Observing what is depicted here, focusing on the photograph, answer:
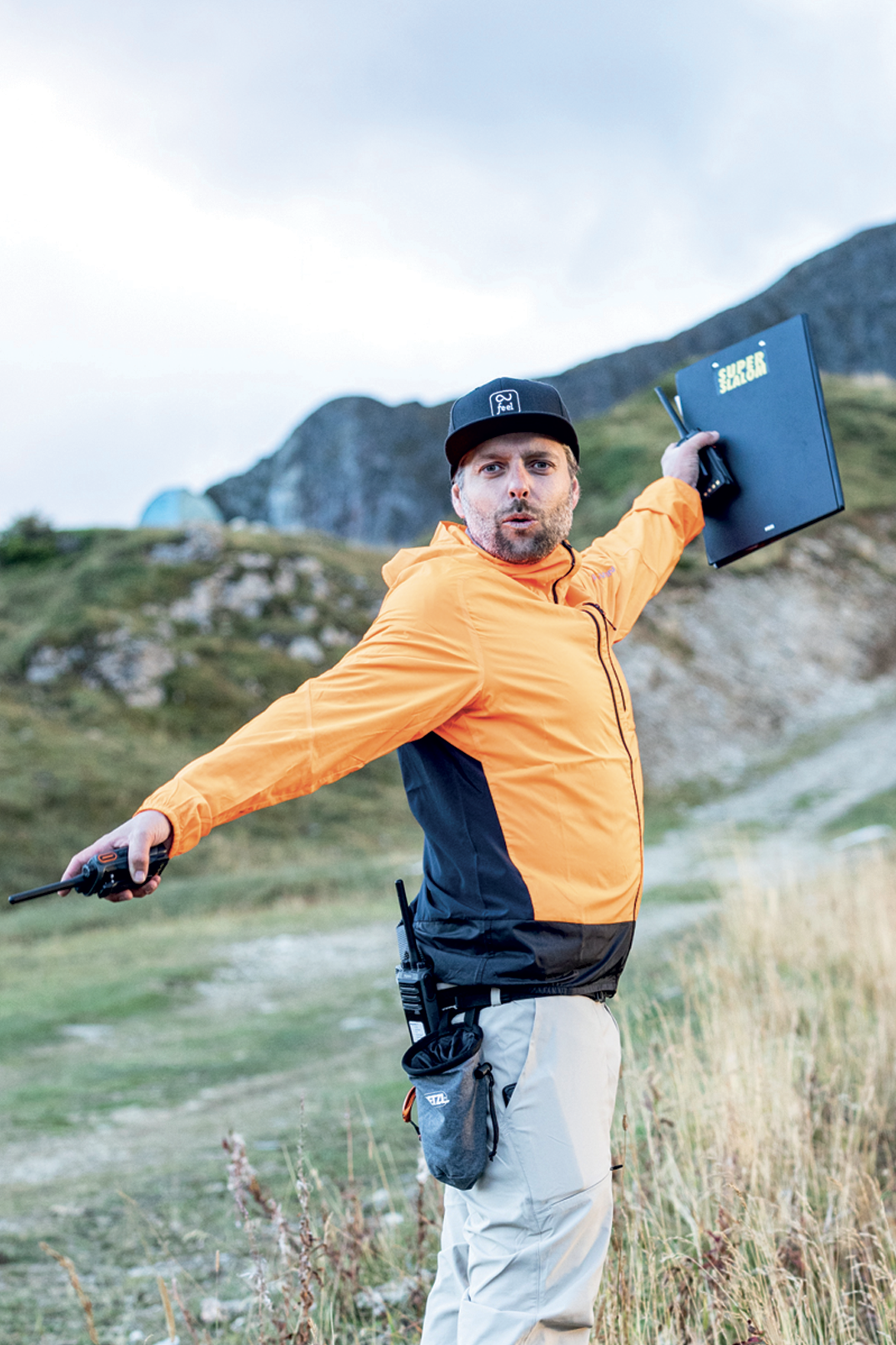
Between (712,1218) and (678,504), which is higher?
(678,504)

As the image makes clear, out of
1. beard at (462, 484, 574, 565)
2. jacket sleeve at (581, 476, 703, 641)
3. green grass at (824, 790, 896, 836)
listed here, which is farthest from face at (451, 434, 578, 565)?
green grass at (824, 790, 896, 836)

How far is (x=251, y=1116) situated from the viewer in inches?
240

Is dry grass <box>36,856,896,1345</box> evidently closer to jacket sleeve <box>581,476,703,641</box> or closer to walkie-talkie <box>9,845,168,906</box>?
walkie-talkie <box>9,845,168,906</box>

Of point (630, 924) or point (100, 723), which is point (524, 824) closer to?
point (630, 924)

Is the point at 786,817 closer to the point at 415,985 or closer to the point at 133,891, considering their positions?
the point at 415,985

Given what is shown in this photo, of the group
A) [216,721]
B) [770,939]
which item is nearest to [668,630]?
[216,721]

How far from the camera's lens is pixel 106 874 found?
204 cm

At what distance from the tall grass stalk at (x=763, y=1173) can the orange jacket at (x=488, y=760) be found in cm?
104

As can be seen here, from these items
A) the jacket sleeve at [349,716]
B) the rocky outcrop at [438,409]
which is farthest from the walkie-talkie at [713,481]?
the rocky outcrop at [438,409]

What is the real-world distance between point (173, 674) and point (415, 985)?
21.5m

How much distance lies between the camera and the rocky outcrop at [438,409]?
57.2 m

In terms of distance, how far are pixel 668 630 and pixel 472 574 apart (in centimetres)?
2622

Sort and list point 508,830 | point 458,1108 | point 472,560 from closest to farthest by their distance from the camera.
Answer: point 458,1108
point 508,830
point 472,560

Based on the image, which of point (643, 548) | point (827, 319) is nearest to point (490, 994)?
point (643, 548)
